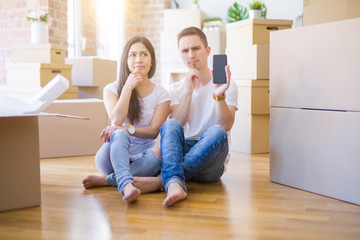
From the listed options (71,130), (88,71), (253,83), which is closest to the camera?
(71,130)

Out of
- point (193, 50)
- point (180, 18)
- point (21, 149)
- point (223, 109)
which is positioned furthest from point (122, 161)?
point (180, 18)

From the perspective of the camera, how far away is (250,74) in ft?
9.14

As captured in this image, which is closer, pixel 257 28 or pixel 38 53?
pixel 257 28

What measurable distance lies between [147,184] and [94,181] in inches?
10.6

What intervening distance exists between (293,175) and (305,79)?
1.39ft

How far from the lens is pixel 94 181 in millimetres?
1813

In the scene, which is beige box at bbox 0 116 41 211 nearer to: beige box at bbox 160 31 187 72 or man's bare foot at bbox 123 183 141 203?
man's bare foot at bbox 123 183 141 203

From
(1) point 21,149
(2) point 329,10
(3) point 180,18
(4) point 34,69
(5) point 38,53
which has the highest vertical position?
(3) point 180,18

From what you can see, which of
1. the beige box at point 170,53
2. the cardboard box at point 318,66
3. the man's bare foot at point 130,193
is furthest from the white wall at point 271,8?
the man's bare foot at point 130,193

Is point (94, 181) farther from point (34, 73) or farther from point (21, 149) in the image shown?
point (34, 73)

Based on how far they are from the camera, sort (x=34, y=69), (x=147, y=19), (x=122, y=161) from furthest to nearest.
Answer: (x=147, y=19) < (x=34, y=69) < (x=122, y=161)

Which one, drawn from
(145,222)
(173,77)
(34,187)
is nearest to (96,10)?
(173,77)

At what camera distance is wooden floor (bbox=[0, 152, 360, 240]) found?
1.25 metres

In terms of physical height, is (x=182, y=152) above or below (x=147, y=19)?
below
